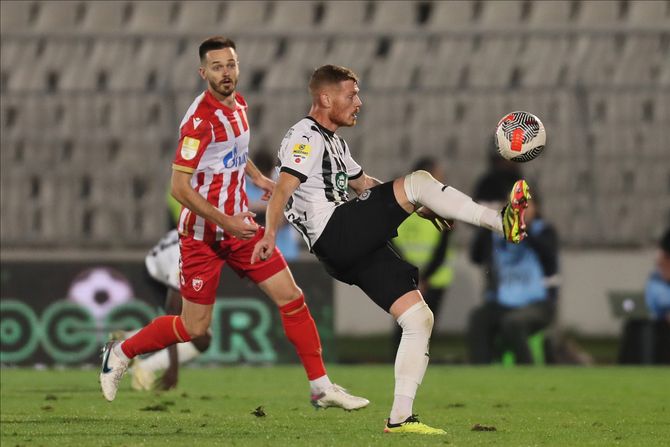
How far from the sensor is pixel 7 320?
39.6 ft

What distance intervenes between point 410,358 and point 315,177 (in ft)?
3.04

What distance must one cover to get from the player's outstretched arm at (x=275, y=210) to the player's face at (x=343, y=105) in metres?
0.48

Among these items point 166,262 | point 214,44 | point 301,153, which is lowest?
point 166,262

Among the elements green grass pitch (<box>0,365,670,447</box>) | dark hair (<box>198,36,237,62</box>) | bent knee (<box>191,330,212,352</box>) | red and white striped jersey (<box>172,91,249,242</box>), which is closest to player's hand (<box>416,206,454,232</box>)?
green grass pitch (<box>0,365,670,447</box>)

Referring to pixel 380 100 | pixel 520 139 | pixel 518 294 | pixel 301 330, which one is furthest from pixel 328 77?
pixel 380 100

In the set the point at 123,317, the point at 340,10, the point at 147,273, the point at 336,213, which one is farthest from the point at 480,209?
the point at 340,10

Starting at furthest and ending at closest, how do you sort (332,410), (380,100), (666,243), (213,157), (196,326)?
(380,100) → (666,243) → (332,410) → (196,326) → (213,157)

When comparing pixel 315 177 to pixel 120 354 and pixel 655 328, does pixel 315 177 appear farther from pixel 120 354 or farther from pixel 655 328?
pixel 655 328

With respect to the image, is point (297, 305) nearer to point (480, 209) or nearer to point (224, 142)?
point (224, 142)

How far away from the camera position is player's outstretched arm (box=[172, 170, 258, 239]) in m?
6.78

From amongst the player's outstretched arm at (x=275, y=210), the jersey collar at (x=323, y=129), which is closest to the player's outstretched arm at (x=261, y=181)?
the jersey collar at (x=323, y=129)

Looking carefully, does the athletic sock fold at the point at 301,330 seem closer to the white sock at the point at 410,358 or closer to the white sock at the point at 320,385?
the white sock at the point at 320,385

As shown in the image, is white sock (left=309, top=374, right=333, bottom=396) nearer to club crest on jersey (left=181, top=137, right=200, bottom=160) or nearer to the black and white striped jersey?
the black and white striped jersey

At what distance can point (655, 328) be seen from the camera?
12.9 m
